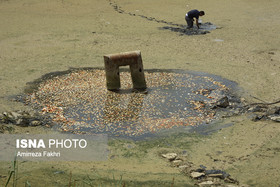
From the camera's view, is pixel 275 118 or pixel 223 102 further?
pixel 223 102

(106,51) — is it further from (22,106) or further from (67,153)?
(67,153)

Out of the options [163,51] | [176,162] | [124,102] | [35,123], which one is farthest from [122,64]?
[176,162]

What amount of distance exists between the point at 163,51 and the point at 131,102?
403cm

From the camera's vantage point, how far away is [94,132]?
26.2 feet

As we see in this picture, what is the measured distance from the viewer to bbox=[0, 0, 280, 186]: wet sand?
6.82 metres

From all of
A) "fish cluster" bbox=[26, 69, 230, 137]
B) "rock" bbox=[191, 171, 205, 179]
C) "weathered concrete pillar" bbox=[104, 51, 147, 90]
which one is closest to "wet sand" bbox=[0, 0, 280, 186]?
"rock" bbox=[191, 171, 205, 179]

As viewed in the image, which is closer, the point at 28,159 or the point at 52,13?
the point at 28,159

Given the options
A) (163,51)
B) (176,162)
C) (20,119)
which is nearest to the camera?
(176,162)

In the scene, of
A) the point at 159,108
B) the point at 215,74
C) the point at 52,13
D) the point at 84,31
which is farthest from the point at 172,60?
the point at 52,13

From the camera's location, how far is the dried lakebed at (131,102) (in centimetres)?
827

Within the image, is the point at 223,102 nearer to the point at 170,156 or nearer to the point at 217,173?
the point at 170,156

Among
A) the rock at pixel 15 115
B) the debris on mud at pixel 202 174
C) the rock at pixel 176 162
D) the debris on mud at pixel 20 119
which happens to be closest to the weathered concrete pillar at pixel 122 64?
the debris on mud at pixel 20 119

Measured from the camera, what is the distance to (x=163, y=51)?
12.9 meters

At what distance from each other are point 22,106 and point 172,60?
16.2 feet
